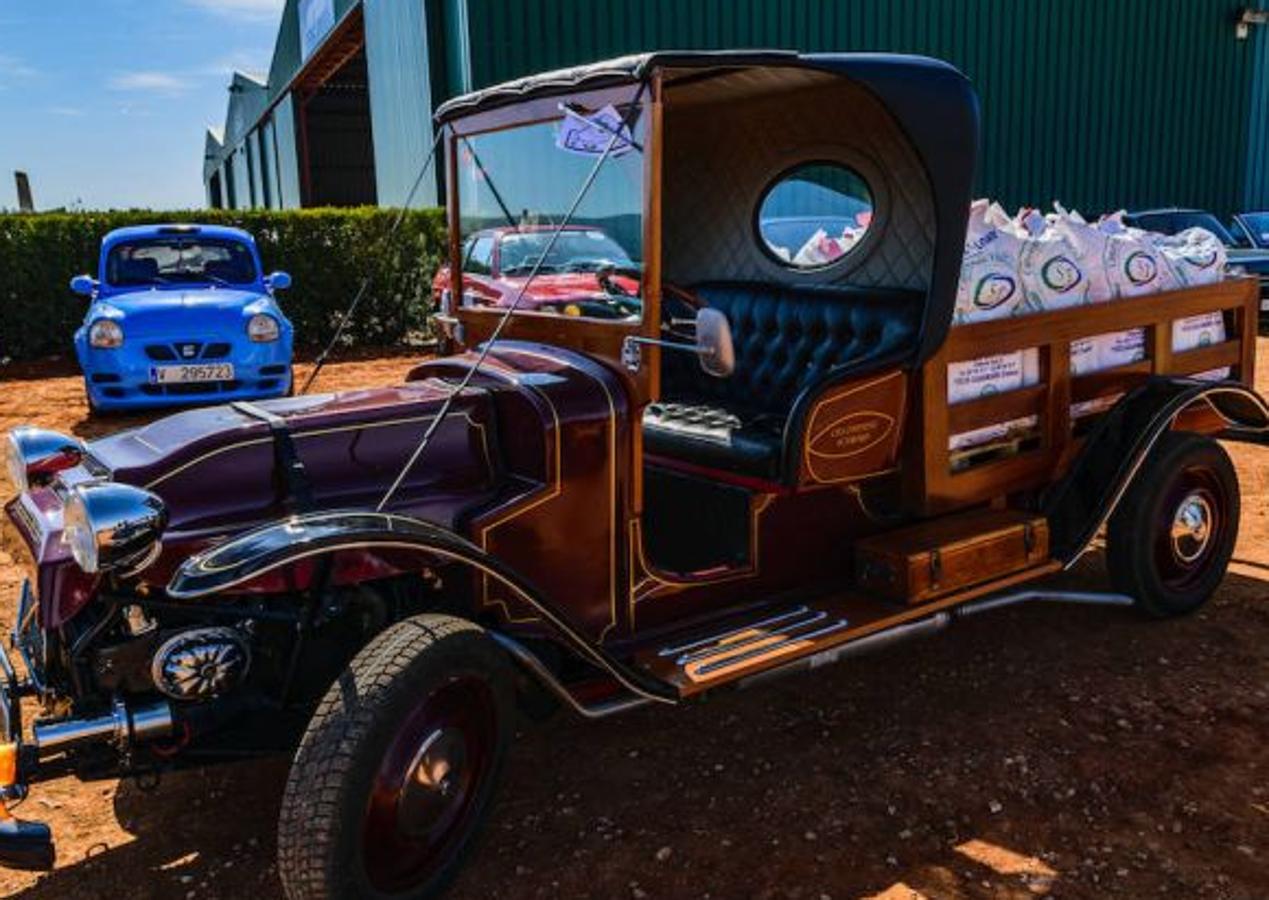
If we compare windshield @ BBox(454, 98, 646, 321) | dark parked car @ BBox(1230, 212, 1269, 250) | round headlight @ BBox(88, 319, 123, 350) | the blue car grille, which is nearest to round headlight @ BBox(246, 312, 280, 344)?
the blue car grille

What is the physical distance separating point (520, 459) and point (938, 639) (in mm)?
1977

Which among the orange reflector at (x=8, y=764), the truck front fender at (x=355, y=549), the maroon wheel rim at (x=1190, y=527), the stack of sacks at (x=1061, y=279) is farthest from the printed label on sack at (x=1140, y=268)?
the orange reflector at (x=8, y=764)

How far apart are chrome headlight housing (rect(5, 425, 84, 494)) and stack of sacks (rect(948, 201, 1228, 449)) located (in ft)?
8.77

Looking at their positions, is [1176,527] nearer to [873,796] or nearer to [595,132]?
[873,796]

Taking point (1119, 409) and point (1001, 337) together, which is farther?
point (1119, 409)

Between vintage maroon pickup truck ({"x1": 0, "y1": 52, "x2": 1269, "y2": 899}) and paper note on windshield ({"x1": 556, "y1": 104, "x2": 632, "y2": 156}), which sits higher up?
paper note on windshield ({"x1": 556, "y1": 104, "x2": 632, "y2": 156})

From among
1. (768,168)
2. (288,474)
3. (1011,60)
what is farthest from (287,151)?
(288,474)

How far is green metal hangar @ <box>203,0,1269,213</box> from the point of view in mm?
12620

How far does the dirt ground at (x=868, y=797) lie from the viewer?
108 inches

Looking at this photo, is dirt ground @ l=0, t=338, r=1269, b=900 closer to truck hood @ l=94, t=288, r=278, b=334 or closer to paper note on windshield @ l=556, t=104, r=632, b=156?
paper note on windshield @ l=556, t=104, r=632, b=156

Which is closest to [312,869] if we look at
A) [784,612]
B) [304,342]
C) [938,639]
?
[784,612]

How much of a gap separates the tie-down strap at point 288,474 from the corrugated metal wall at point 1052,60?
33.3 feet

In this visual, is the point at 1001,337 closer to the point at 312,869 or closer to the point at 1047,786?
the point at 1047,786

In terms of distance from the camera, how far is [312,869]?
230 centimetres
